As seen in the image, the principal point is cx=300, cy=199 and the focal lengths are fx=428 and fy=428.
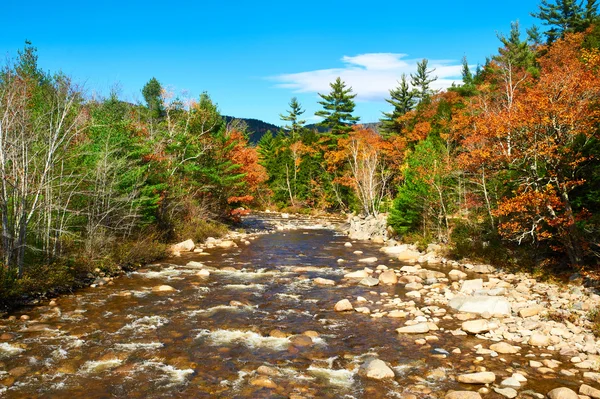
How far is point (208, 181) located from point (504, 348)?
81.1ft

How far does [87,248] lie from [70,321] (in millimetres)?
4927

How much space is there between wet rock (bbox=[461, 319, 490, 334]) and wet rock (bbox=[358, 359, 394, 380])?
3.30 m

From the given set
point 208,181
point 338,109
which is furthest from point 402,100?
point 208,181

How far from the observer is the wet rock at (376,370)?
28.7ft

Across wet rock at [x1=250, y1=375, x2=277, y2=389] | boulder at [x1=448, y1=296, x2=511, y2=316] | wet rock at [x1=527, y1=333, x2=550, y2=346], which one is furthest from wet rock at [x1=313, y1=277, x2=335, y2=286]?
wet rock at [x1=250, y1=375, x2=277, y2=389]

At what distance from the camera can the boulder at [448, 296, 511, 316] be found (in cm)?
1254

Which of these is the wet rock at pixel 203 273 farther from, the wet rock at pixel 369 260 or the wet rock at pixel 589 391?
the wet rock at pixel 589 391

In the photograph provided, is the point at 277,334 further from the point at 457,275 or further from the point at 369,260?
→ the point at 369,260

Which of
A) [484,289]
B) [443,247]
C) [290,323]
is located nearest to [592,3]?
[443,247]

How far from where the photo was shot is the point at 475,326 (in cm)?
1120

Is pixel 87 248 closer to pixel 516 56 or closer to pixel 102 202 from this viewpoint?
pixel 102 202

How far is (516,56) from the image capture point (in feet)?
148

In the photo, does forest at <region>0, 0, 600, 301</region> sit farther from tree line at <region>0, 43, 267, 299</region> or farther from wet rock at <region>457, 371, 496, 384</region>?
wet rock at <region>457, 371, 496, 384</region>

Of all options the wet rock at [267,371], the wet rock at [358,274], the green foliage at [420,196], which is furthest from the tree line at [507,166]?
the wet rock at [267,371]
